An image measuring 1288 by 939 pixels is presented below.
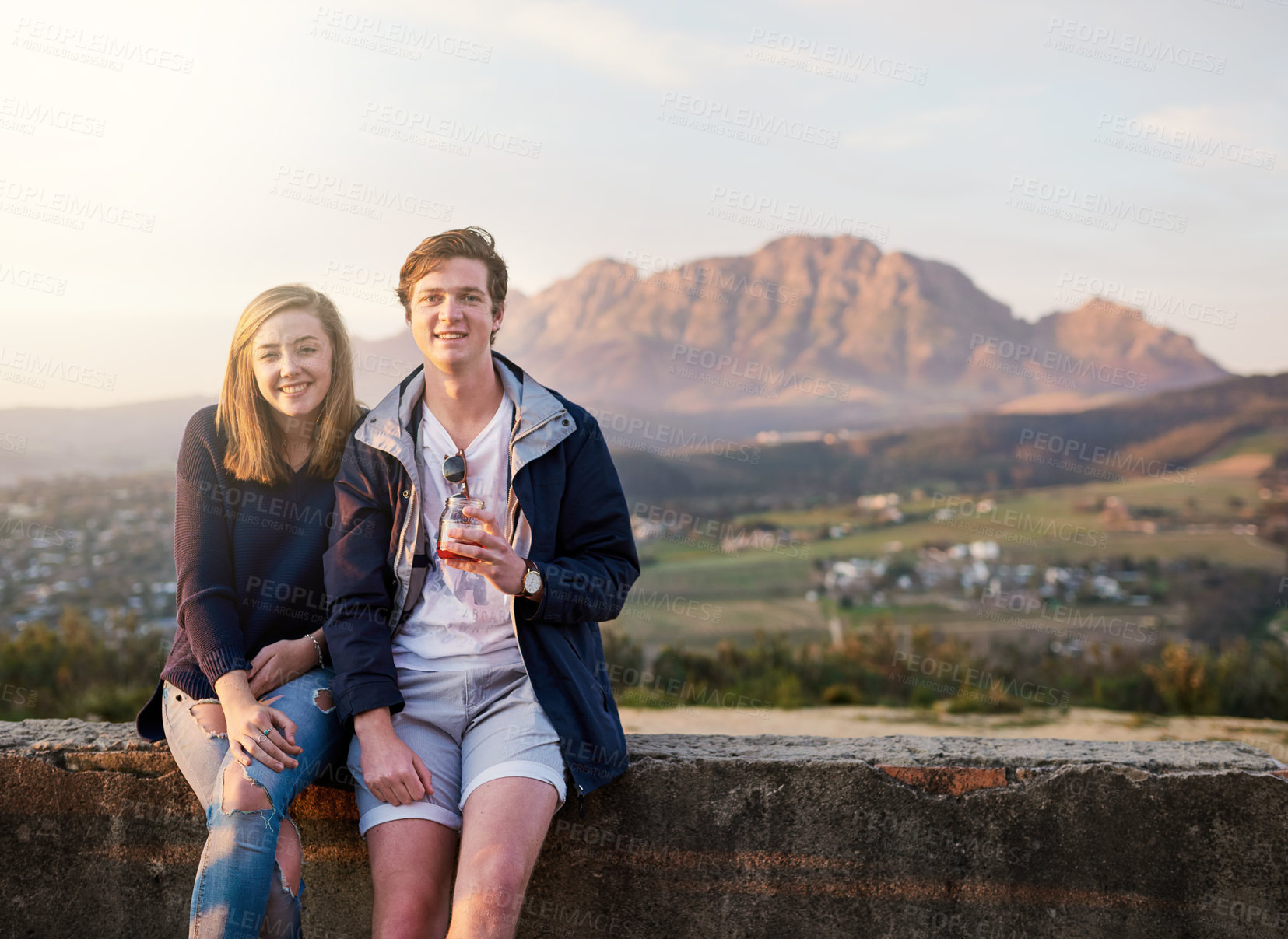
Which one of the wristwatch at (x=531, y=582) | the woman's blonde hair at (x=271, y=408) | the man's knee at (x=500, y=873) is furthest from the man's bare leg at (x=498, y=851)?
the woman's blonde hair at (x=271, y=408)

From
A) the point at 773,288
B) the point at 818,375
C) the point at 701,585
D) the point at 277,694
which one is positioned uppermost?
the point at 773,288

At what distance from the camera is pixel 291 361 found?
8.48 feet

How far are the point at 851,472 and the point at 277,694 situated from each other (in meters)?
28.2

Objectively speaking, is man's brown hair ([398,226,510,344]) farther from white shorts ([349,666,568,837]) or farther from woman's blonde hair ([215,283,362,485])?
white shorts ([349,666,568,837])

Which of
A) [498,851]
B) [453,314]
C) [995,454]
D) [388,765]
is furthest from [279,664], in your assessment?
[995,454]

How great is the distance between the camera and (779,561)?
22.3m

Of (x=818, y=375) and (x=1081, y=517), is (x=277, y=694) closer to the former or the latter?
(x=1081, y=517)

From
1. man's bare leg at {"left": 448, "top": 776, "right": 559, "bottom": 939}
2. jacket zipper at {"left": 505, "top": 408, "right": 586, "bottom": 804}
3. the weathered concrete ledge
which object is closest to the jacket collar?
jacket zipper at {"left": 505, "top": 408, "right": 586, "bottom": 804}

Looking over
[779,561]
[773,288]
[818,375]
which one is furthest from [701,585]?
[773,288]

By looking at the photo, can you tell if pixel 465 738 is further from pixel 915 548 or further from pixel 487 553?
pixel 915 548

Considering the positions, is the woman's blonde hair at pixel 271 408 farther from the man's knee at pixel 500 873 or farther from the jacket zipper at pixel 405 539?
the man's knee at pixel 500 873

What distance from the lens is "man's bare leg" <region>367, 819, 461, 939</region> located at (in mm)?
2094

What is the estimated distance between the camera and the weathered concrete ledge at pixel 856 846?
254 centimetres

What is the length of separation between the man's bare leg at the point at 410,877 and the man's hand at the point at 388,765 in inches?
2.5
